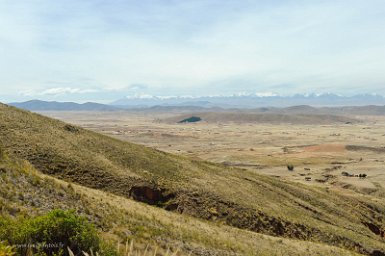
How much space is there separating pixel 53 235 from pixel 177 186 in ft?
77.2

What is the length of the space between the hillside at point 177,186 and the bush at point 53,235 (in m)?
13.7

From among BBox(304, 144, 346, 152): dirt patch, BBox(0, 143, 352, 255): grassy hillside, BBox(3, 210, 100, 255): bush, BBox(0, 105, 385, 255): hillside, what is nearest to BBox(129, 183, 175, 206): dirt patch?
BBox(0, 105, 385, 255): hillside

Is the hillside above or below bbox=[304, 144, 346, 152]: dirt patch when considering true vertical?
above

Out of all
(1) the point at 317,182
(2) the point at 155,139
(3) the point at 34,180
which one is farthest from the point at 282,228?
(2) the point at 155,139

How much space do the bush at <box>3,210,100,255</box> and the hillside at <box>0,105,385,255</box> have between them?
45.0 feet

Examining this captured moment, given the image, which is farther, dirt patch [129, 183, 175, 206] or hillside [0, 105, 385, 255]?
dirt patch [129, 183, 175, 206]

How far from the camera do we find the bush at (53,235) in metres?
12.7

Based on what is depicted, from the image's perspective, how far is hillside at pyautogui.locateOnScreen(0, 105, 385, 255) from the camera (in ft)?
109

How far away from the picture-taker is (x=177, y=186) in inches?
1436

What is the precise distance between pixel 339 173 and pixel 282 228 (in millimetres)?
59943

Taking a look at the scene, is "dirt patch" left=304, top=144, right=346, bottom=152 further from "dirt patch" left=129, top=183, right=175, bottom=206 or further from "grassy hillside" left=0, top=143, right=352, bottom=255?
"grassy hillside" left=0, top=143, right=352, bottom=255

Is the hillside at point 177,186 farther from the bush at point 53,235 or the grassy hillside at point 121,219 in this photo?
the bush at point 53,235

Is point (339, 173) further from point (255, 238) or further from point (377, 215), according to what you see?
point (255, 238)

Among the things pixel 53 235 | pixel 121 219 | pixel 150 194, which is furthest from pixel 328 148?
pixel 53 235
